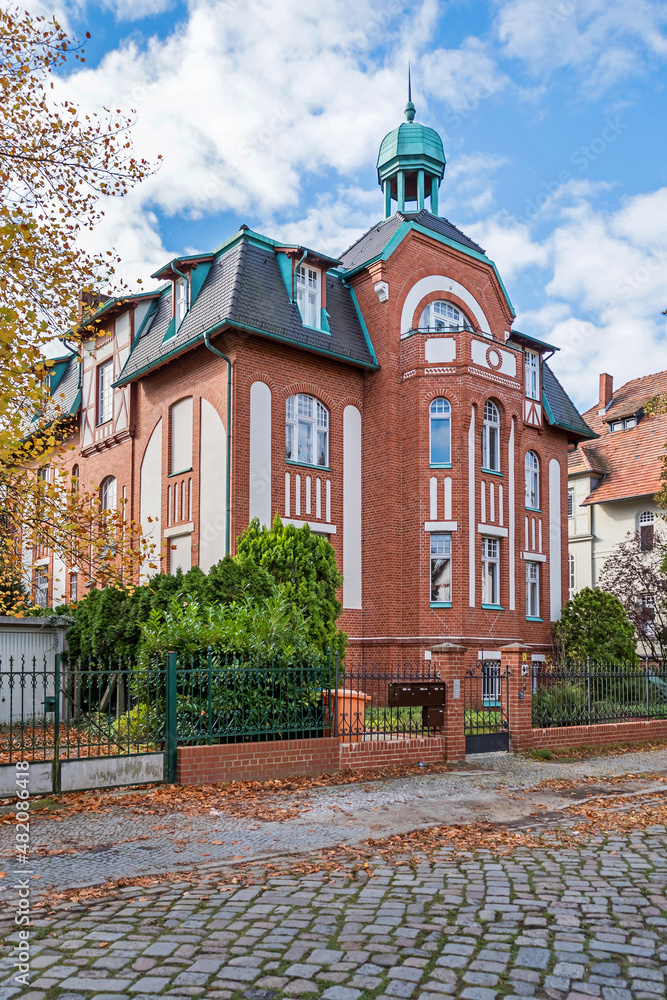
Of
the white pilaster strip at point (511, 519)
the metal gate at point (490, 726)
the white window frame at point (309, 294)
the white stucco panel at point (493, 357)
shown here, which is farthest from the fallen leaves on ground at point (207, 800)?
the white stucco panel at point (493, 357)

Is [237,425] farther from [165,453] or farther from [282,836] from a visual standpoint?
[282,836]

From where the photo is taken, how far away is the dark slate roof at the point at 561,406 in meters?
27.2

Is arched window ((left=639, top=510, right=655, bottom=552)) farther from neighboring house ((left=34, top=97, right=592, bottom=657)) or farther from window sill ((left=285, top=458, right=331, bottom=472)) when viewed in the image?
window sill ((left=285, top=458, right=331, bottom=472))

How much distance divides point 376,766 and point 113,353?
681 inches

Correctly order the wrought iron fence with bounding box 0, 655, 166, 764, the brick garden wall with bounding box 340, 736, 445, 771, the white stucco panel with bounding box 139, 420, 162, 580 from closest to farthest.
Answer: the wrought iron fence with bounding box 0, 655, 166, 764 < the brick garden wall with bounding box 340, 736, 445, 771 < the white stucco panel with bounding box 139, 420, 162, 580

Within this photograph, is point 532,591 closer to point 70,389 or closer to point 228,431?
point 228,431

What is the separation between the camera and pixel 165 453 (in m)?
22.0

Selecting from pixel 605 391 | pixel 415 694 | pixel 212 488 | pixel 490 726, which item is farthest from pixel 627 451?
pixel 415 694

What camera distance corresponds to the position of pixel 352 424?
22.3 metres

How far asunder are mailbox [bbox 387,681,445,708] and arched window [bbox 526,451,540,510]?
13999 millimetres

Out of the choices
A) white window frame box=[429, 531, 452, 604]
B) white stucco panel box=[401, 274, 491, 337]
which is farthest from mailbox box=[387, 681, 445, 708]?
white stucco panel box=[401, 274, 491, 337]

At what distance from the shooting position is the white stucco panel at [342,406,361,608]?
851 inches

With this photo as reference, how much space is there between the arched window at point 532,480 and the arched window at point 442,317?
4882 millimetres

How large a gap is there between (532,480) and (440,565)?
6.37 m
